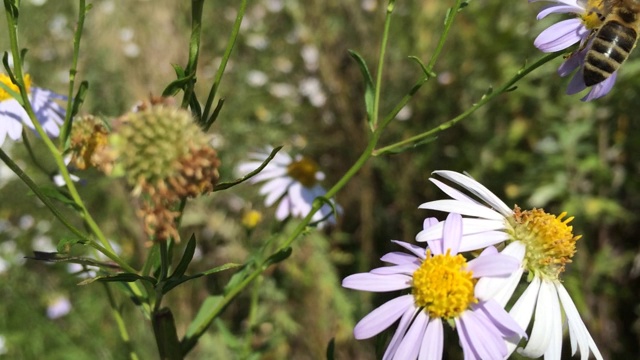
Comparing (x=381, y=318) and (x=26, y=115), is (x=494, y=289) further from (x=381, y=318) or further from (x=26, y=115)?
(x=26, y=115)

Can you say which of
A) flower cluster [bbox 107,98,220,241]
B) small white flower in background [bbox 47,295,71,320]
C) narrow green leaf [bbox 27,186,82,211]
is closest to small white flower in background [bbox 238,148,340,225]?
narrow green leaf [bbox 27,186,82,211]

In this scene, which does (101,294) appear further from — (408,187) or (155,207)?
(155,207)

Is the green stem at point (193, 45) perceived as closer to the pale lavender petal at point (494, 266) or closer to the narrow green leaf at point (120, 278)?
the narrow green leaf at point (120, 278)

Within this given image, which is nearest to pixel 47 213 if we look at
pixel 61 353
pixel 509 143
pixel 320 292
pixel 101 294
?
pixel 101 294

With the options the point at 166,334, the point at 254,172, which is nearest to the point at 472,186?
the point at 254,172

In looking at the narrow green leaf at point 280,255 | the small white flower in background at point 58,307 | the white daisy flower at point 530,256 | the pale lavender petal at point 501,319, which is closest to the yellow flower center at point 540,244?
the white daisy flower at point 530,256

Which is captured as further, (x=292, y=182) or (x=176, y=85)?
(x=292, y=182)

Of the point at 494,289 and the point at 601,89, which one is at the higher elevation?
the point at 601,89
